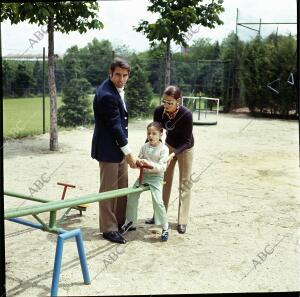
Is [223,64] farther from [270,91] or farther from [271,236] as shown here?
[271,236]

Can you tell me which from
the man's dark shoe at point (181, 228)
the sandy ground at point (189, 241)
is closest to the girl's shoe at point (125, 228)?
the sandy ground at point (189, 241)

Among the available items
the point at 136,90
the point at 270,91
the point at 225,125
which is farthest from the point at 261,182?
the point at 270,91

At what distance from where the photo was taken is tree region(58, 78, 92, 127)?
39.3 ft

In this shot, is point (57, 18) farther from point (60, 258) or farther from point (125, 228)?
point (60, 258)

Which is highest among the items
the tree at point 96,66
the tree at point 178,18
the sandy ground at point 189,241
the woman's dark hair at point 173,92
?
the tree at point 178,18

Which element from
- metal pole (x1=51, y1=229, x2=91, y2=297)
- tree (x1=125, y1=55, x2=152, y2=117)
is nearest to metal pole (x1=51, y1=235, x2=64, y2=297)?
metal pole (x1=51, y1=229, x2=91, y2=297)

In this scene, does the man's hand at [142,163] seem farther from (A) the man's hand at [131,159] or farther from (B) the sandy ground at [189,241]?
(B) the sandy ground at [189,241]

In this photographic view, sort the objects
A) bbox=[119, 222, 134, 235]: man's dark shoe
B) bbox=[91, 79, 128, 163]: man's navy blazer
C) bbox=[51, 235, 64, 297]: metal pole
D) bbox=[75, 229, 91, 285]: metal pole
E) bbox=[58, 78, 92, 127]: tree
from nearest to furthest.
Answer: bbox=[51, 235, 64, 297]: metal pole < bbox=[75, 229, 91, 285]: metal pole < bbox=[91, 79, 128, 163]: man's navy blazer < bbox=[119, 222, 134, 235]: man's dark shoe < bbox=[58, 78, 92, 127]: tree

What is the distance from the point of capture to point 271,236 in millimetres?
4078

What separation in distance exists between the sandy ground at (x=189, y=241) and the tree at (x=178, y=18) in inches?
179

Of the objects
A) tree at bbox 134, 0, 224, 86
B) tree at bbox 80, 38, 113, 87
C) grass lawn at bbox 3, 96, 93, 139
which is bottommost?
grass lawn at bbox 3, 96, 93, 139

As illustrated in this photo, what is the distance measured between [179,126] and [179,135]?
9 cm

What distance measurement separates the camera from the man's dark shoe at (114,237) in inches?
149

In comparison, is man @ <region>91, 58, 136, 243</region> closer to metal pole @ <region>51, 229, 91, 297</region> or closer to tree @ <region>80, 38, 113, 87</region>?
metal pole @ <region>51, 229, 91, 297</region>
